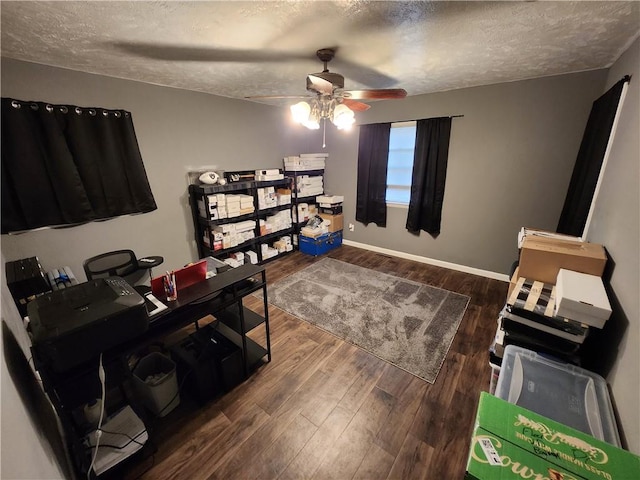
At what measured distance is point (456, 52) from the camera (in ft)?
6.74

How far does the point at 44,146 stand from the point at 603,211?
448 cm

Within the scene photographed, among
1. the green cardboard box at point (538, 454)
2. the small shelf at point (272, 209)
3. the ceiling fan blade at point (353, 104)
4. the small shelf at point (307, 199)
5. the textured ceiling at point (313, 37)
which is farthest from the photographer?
the small shelf at point (307, 199)

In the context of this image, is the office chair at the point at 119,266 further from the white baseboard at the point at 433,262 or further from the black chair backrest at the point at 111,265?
the white baseboard at the point at 433,262

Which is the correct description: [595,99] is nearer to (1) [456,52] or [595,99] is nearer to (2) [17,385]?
(1) [456,52]

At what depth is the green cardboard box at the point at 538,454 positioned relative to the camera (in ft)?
2.69

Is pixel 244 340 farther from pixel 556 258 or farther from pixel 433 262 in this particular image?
pixel 433 262

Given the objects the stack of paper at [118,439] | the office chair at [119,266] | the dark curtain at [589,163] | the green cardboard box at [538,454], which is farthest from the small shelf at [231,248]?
the dark curtain at [589,163]

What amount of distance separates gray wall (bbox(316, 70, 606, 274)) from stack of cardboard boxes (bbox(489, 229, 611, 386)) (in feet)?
4.80

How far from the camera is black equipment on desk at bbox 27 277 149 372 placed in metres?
0.98

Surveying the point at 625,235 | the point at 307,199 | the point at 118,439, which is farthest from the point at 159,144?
the point at 625,235

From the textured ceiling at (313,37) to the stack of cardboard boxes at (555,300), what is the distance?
1.39 m

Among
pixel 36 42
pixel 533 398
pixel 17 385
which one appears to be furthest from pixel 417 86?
pixel 17 385

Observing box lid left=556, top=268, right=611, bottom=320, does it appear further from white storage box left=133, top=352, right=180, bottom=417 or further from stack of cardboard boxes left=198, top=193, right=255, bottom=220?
stack of cardboard boxes left=198, top=193, right=255, bottom=220

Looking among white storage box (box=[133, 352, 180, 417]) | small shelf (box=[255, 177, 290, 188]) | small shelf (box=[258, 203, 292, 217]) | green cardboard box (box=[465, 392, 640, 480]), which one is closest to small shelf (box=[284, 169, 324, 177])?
small shelf (box=[255, 177, 290, 188])
